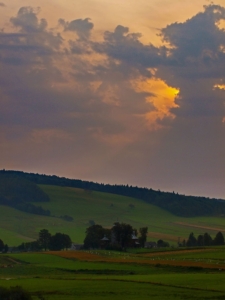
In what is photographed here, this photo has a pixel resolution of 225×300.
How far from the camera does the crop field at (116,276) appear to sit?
6562 centimetres

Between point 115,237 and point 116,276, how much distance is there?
220 ft

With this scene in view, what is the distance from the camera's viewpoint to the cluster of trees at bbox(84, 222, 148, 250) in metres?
150

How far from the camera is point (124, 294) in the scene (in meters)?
65.2

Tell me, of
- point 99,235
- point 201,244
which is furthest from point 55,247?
point 201,244

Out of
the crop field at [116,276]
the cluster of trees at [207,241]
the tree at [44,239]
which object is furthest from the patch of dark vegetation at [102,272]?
the cluster of trees at [207,241]

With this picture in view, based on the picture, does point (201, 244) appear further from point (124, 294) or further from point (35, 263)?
point (124, 294)

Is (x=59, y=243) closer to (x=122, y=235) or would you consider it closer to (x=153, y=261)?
(x=122, y=235)

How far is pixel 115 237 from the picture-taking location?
15025 cm

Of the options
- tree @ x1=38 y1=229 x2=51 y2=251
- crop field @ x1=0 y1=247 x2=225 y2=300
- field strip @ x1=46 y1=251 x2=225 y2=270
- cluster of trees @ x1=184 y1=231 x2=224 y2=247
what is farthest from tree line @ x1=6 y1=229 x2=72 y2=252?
field strip @ x1=46 y1=251 x2=225 y2=270

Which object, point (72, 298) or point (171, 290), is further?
point (171, 290)

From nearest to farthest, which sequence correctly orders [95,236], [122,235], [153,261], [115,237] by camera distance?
1. [153,261]
2. [122,235]
3. [115,237]
4. [95,236]

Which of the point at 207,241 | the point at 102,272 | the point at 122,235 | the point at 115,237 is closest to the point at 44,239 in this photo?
the point at 115,237

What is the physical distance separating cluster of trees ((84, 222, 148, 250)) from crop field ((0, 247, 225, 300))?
19.5m

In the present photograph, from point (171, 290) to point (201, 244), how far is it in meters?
97.0
